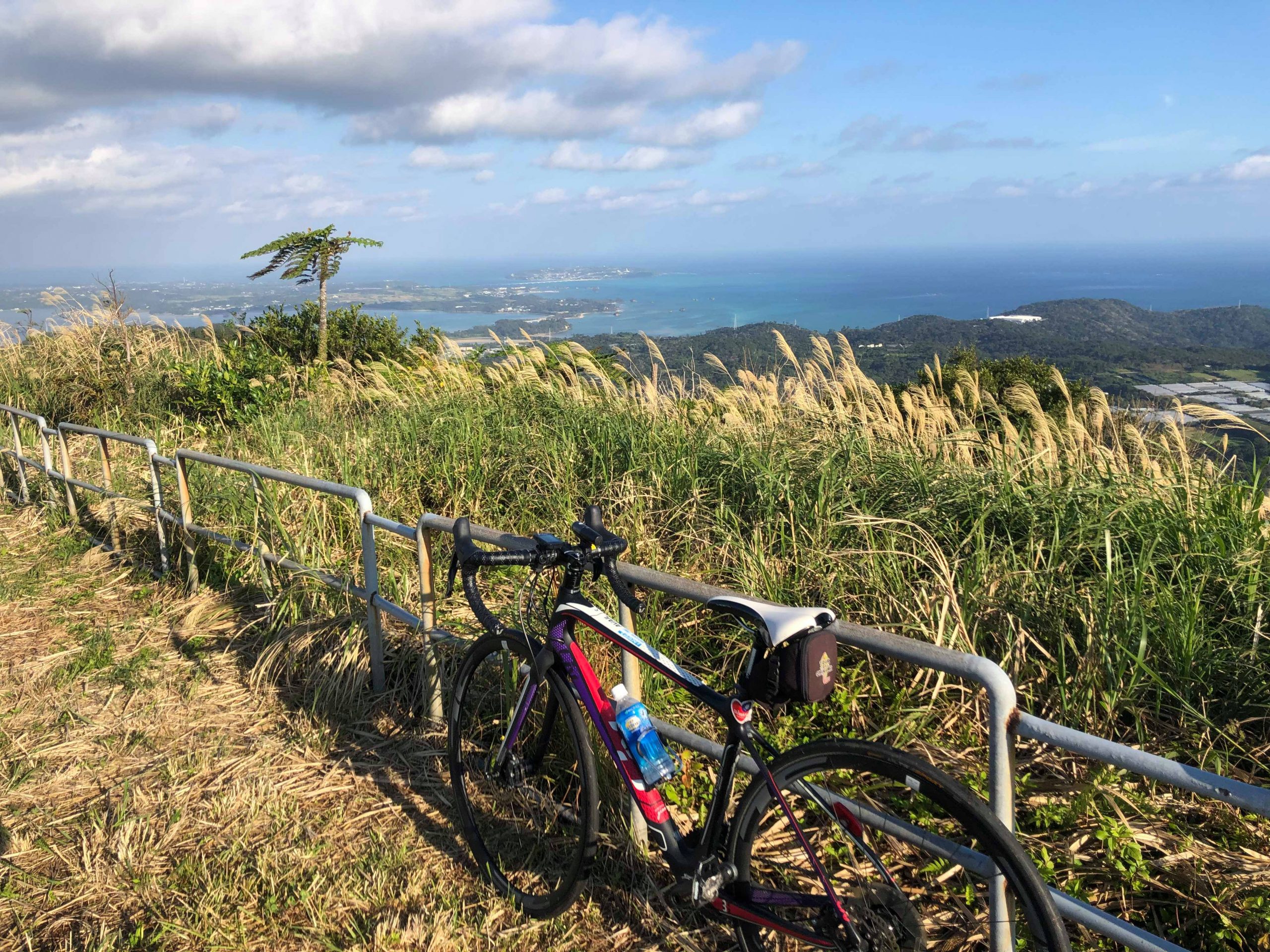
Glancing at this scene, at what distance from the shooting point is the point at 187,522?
5.43 meters

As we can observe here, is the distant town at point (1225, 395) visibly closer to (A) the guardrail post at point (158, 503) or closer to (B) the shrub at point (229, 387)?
(A) the guardrail post at point (158, 503)

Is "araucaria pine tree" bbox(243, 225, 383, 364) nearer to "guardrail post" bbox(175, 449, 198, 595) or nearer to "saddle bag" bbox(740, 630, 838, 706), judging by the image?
"guardrail post" bbox(175, 449, 198, 595)

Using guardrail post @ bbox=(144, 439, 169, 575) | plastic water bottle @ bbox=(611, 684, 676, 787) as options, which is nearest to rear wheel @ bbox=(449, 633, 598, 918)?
plastic water bottle @ bbox=(611, 684, 676, 787)

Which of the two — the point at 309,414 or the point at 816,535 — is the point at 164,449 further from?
the point at 816,535

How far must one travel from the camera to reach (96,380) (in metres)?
9.98

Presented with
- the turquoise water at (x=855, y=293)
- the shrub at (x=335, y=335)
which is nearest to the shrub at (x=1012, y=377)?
the turquoise water at (x=855, y=293)

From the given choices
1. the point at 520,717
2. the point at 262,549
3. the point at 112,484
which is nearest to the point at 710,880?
the point at 520,717

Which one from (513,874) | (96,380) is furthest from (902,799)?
(96,380)

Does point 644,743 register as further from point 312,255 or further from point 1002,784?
point 312,255

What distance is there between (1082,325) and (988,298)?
235 feet

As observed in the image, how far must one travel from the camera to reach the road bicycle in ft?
6.21

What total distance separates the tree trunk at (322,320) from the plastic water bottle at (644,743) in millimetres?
9352

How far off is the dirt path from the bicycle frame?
1.64 ft

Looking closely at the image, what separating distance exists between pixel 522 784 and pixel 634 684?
23.7 inches
